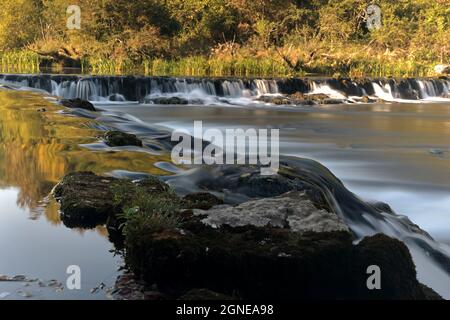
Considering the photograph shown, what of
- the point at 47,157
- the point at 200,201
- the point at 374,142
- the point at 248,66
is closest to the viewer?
the point at 200,201

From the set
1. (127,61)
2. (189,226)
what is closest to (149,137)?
(189,226)

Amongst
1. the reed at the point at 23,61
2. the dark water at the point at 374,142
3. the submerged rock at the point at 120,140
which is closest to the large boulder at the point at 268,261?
the dark water at the point at 374,142

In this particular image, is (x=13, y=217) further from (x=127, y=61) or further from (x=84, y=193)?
(x=127, y=61)

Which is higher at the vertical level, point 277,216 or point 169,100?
point 169,100

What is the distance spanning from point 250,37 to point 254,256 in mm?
44071

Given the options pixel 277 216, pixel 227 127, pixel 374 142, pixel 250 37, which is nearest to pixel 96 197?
pixel 277 216

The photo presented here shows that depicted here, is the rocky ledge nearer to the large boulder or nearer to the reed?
the large boulder

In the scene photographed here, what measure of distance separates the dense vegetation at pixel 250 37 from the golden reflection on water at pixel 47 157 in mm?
26818

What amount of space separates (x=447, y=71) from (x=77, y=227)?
127 feet

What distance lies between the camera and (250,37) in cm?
4722

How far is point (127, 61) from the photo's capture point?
137ft

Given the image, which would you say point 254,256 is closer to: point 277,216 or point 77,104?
point 277,216

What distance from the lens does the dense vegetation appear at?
40.6 m

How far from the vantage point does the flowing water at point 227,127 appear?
18.1ft
